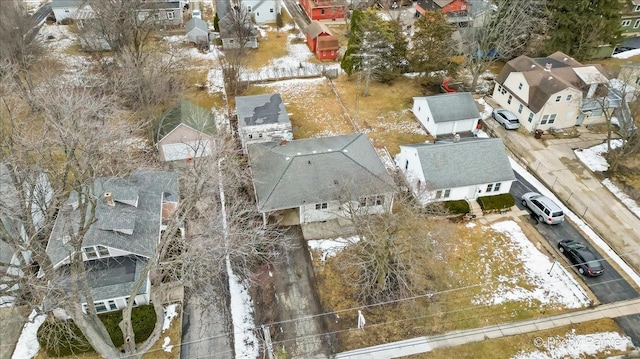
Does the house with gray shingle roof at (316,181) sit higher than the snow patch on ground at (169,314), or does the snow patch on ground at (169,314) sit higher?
the house with gray shingle roof at (316,181)

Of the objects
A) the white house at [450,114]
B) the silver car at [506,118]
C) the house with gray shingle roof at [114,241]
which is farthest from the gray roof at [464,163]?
the house with gray shingle roof at [114,241]

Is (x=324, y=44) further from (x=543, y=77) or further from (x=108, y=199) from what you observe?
(x=108, y=199)

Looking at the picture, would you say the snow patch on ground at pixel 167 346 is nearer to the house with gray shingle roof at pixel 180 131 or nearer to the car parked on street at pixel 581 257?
the house with gray shingle roof at pixel 180 131

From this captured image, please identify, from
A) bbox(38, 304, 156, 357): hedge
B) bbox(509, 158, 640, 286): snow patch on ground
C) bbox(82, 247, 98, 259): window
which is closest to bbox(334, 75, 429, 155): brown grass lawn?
bbox(509, 158, 640, 286): snow patch on ground

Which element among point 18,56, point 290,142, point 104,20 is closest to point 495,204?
point 290,142

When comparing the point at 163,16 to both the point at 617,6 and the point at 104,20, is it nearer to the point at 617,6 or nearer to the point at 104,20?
the point at 104,20

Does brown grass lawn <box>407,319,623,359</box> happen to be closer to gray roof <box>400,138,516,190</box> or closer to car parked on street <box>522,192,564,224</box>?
car parked on street <box>522,192,564,224</box>

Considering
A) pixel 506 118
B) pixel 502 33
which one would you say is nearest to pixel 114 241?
pixel 506 118
